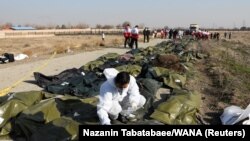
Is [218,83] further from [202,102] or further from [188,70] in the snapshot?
[202,102]

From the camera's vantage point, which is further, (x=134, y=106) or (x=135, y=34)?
(x=135, y=34)

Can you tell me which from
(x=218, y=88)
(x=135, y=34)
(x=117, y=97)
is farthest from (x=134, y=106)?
(x=135, y=34)

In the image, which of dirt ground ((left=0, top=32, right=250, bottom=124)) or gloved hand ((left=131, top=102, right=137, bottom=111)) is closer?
gloved hand ((left=131, top=102, right=137, bottom=111))

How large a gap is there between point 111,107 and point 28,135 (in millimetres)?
1815

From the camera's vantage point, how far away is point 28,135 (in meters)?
7.30

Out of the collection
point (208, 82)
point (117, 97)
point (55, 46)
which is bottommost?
point (55, 46)

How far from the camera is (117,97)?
21.0 ft

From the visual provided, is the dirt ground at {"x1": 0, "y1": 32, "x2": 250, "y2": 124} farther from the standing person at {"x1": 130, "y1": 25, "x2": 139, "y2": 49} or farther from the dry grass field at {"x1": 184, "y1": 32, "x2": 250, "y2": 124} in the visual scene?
the standing person at {"x1": 130, "y1": 25, "x2": 139, "y2": 49}

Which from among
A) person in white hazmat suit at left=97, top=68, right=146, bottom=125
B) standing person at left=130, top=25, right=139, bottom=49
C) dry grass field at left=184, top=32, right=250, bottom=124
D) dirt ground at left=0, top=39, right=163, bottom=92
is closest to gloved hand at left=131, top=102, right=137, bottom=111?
person in white hazmat suit at left=97, top=68, right=146, bottom=125

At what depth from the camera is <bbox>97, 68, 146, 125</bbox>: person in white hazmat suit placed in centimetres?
598

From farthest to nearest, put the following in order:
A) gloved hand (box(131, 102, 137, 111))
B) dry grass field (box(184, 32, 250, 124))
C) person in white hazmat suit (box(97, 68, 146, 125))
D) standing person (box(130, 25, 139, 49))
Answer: standing person (box(130, 25, 139, 49)) < dry grass field (box(184, 32, 250, 124)) < gloved hand (box(131, 102, 137, 111)) < person in white hazmat suit (box(97, 68, 146, 125))

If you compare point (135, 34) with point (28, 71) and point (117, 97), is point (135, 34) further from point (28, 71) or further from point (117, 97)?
point (117, 97)

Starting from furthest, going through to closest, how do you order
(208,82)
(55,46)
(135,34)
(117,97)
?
(55,46)
(135,34)
(208,82)
(117,97)

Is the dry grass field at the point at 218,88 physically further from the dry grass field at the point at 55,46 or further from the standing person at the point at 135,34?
the dry grass field at the point at 55,46
